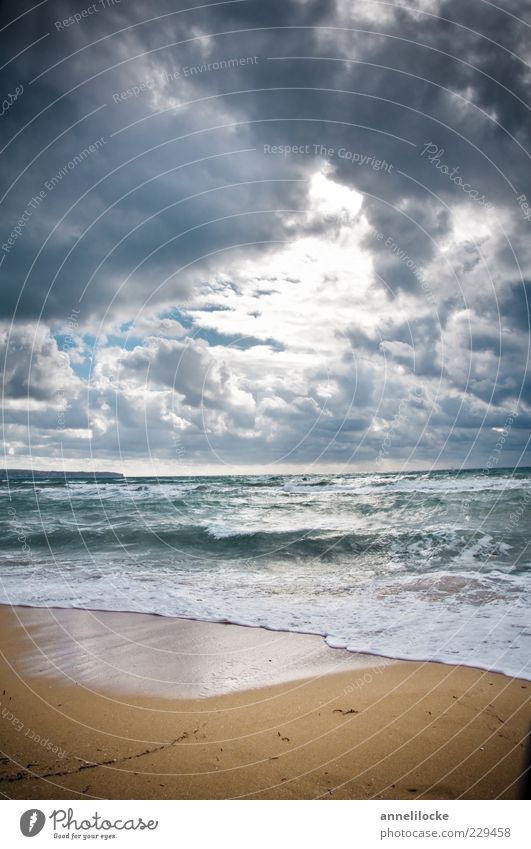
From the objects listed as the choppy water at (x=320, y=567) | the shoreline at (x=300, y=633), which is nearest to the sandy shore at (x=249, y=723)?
the shoreline at (x=300, y=633)

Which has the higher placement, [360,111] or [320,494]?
[360,111]

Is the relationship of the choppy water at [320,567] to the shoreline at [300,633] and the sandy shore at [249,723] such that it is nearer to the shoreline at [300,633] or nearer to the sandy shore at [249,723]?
the shoreline at [300,633]

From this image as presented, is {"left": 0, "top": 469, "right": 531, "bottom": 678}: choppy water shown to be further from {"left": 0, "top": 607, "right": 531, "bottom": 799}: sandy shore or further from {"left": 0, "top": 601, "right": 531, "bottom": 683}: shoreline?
{"left": 0, "top": 607, "right": 531, "bottom": 799}: sandy shore

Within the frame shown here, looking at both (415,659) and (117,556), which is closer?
(415,659)

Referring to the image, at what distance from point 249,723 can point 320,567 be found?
9520 millimetres

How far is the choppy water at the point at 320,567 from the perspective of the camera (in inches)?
315

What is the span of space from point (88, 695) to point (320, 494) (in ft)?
99.2

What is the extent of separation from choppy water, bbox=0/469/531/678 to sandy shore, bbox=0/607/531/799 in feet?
3.79

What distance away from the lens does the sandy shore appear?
3930mm

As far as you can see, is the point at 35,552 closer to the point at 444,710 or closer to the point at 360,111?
the point at 444,710

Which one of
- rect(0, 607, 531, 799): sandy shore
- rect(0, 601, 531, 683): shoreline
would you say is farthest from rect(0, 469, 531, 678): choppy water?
rect(0, 607, 531, 799): sandy shore

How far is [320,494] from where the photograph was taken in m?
35.1

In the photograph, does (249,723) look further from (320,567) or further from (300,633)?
(320,567)
